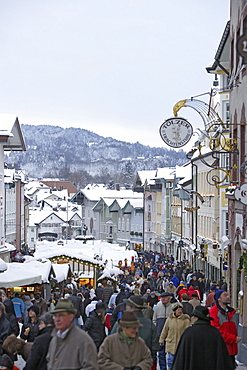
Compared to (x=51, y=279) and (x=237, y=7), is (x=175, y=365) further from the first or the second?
(x=51, y=279)

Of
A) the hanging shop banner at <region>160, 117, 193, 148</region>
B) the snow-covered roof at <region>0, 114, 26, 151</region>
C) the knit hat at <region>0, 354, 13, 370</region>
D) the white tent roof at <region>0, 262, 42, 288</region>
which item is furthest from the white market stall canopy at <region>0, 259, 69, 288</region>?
the snow-covered roof at <region>0, 114, 26, 151</region>

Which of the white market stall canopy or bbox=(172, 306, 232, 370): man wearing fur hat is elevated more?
bbox=(172, 306, 232, 370): man wearing fur hat

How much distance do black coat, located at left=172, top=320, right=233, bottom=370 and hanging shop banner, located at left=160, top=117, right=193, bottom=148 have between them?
54.9ft

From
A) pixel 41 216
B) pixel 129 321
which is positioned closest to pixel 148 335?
pixel 129 321

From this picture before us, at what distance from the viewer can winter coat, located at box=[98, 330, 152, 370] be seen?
825 centimetres

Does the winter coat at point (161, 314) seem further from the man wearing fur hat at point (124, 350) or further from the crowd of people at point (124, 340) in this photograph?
the man wearing fur hat at point (124, 350)

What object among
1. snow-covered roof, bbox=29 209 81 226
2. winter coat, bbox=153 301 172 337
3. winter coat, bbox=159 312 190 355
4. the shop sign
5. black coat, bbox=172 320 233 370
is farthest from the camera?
snow-covered roof, bbox=29 209 81 226

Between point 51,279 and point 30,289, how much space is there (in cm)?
340

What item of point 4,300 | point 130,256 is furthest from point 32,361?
point 130,256

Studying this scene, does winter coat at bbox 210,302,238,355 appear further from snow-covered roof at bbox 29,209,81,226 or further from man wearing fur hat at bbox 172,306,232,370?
snow-covered roof at bbox 29,209,81,226

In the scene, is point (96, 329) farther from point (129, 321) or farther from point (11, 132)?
point (11, 132)

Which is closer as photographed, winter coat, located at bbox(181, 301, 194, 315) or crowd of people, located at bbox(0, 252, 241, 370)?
crowd of people, located at bbox(0, 252, 241, 370)

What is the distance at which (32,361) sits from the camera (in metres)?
9.07

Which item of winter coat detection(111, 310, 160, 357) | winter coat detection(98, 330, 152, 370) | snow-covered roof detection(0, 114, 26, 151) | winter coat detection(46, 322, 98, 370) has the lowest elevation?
winter coat detection(111, 310, 160, 357)
